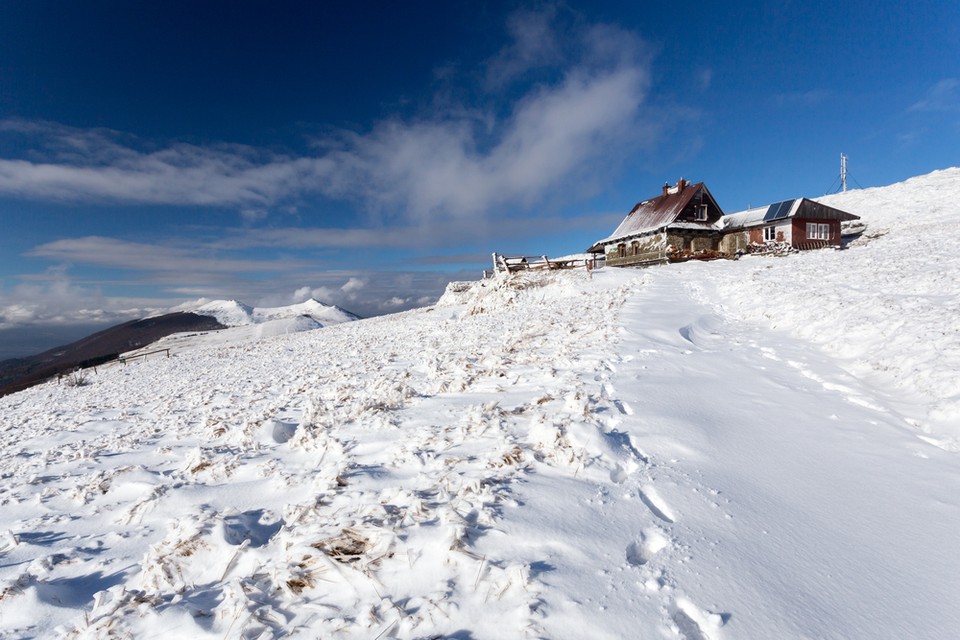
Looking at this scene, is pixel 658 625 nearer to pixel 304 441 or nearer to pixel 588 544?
pixel 588 544

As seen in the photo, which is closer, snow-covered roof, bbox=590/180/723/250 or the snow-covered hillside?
the snow-covered hillside

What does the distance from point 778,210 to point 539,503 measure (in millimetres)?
41961

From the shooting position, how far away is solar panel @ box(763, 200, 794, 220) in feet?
113

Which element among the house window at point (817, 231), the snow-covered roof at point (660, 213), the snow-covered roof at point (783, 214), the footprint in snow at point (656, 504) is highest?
the snow-covered roof at point (660, 213)

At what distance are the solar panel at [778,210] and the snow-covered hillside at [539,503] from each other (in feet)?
101

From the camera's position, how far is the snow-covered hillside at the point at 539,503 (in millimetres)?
2521

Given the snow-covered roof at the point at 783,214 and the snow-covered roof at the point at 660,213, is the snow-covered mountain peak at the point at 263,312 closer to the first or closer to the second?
the snow-covered roof at the point at 660,213

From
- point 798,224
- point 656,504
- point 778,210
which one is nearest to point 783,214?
point 778,210

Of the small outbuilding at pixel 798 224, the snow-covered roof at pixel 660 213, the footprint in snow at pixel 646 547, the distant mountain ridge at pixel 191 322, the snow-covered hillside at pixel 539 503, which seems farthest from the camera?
the distant mountain ridge at pixel 191 322

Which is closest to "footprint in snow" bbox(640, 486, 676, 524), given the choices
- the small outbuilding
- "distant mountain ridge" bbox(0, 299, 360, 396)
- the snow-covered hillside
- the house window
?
the snow-covered hillside

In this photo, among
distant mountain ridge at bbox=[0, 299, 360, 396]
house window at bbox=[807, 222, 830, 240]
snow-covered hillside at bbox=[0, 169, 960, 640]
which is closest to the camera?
snow-covered hillside at bbox=[0, 169, 960, 640]

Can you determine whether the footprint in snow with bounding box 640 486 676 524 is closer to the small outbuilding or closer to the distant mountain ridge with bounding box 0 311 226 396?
the small outbuilding

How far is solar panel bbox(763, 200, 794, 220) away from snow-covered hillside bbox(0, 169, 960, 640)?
30.9 m

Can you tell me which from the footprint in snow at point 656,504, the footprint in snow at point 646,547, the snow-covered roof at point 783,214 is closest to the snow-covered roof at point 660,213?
the snow-covered roof at point 783,214
